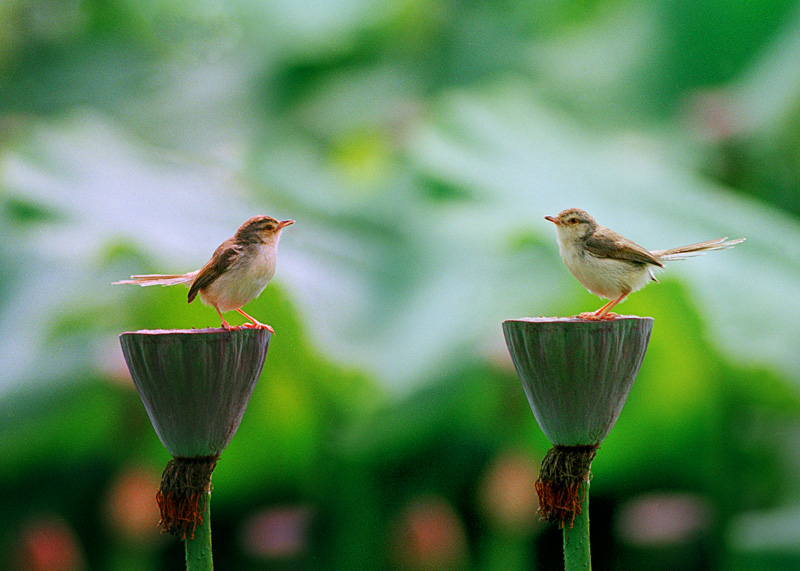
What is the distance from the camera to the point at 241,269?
1.86 ft

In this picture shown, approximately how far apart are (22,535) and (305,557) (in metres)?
0.48

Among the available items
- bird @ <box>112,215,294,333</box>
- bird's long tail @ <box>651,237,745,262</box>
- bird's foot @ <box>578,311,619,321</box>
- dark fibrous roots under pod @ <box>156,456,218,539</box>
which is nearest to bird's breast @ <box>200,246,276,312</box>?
bird @ <box>112,215,294,333</box>

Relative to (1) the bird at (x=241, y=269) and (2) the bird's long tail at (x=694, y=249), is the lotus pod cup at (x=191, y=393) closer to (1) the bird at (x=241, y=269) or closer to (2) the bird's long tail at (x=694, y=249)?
(1) the bird at (x=241, y=269)

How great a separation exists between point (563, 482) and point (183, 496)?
251 mm

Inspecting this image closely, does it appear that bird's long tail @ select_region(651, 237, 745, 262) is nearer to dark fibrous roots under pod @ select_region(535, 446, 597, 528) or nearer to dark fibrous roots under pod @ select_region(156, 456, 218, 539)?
dark fibrous roots under pod @ select_region(535, 446, 597, 528)

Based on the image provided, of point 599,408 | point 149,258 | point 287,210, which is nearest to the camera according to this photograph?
point 599,408

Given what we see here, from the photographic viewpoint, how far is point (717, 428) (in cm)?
123

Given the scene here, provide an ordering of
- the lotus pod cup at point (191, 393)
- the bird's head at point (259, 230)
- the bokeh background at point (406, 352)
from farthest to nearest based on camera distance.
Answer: the bokeh background at point (406, 352) < the bird's head at point (259, 230) < the lotus pod cup at point (191, 393)

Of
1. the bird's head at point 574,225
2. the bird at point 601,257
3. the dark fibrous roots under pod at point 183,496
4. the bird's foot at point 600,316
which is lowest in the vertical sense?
the dark fibrous roots under pod at point 183,496

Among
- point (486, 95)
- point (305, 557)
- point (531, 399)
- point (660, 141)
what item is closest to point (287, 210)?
point (486, 95)

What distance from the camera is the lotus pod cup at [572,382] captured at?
0.47 m

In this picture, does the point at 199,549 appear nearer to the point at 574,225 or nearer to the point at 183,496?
the point at 183,496

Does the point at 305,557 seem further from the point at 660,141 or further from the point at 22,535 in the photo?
the point at 660,141

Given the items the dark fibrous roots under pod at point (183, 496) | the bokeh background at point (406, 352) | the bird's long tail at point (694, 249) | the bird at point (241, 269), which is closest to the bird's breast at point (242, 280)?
the bird at point (241, 269)
